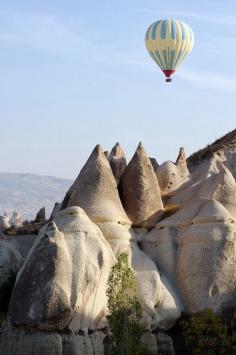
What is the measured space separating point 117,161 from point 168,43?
18642mm

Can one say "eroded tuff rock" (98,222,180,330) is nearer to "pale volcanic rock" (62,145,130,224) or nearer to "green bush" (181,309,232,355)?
"pale volcanic rock" (62,145,130,224)

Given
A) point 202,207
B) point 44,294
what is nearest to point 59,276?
point 44,294

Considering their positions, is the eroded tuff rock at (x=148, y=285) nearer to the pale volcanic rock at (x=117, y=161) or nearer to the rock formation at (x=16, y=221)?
the pale volcanic rock at (x=117, y=161)

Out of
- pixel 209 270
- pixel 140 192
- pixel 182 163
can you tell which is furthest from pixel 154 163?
pixel 209 270

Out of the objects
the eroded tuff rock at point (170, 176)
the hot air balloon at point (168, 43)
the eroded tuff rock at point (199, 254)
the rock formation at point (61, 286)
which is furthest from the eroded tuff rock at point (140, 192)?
the hot air balloon at point (168, 43)

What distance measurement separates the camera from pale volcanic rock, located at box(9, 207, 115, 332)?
2658 centimetres

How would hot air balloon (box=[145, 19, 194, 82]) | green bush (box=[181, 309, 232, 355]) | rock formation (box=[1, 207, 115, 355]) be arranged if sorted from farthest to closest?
hot air balloon (box=[145, 19, 194, 82]) < green bush (box=[181, 309, 232, 355]) < rock formation (box=[1, 207, 115, 355])

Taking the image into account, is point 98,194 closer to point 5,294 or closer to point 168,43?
point 5,294

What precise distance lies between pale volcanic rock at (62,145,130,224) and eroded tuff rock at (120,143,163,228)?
717mm

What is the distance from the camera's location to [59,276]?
26922mm

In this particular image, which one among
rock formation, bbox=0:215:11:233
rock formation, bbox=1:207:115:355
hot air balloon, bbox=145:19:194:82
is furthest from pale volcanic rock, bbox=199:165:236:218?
hot air balloon, bbox=145:19:194:82

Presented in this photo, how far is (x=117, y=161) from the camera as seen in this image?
110ft

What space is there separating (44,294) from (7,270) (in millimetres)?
5079

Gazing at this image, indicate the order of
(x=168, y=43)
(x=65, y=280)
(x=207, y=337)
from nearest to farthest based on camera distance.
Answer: (x=65, y=280)
(x=207, y=337)
(x=168, y=43)
